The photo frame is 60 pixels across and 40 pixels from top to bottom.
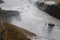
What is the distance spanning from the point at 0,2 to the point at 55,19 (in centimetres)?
969

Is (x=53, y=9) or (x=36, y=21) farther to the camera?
(x=53, y=9)

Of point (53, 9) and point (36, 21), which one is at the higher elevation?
point (53, 9)

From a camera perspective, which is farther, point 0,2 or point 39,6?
point 0,2

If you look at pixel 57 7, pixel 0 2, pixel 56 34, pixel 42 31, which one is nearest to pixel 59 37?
pixel 56 34

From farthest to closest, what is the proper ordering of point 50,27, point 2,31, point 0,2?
1. point 0,2
2. point 50,27
3. point 2,31

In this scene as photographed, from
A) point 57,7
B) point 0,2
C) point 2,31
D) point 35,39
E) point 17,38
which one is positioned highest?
point 2,31

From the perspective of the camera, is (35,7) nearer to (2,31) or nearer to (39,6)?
(39,6)

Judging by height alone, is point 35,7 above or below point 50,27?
below

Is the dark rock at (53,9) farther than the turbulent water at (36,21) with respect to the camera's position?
Yes

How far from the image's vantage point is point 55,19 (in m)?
18.8

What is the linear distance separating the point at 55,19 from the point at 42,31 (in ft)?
15.0

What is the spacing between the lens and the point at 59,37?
13.5m

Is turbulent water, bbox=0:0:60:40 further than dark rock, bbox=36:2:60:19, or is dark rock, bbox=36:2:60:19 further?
dark rock, bbox=36:2:60:19

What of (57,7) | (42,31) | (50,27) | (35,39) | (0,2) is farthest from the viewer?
(0,2)
